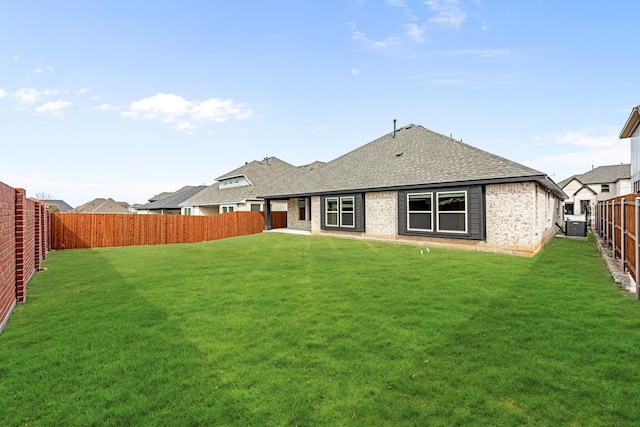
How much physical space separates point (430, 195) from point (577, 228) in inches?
456

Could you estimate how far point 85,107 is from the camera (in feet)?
55.2

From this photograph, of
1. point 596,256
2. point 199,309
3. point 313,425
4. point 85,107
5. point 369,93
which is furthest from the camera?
point 369,93

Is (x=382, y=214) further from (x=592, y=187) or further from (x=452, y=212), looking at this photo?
(x=592, y=187)

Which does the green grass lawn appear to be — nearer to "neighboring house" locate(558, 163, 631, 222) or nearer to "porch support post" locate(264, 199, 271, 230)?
"porch support post" locate(264, 199, 271, 230)

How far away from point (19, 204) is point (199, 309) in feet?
16.3

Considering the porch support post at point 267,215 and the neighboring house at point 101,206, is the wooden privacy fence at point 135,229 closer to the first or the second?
the porch support post at point 267,215

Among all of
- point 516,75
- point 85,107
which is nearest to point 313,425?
point 516,75

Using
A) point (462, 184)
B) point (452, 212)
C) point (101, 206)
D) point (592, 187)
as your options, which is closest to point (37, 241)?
point (452, 212)

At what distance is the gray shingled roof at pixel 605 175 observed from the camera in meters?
50.0

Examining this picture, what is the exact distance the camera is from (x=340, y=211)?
61.7 ft

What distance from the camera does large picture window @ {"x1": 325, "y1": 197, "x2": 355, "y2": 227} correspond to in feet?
59.5

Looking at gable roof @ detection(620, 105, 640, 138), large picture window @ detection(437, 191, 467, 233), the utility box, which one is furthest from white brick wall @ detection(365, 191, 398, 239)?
gable roof @ detection(620, 105, 640, 138)

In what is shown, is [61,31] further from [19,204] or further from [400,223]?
[400,223]

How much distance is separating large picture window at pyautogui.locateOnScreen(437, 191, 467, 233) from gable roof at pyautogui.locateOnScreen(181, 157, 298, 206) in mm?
16914
